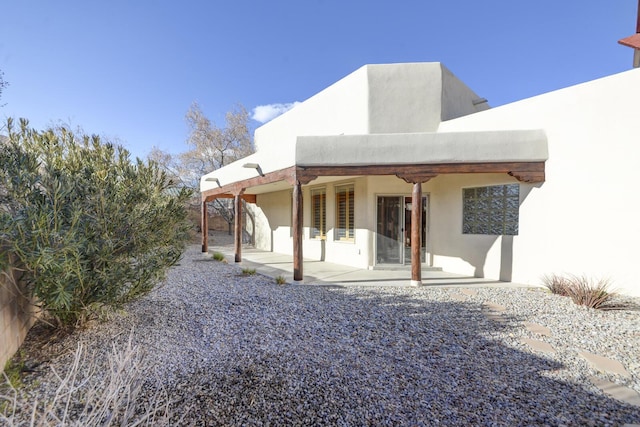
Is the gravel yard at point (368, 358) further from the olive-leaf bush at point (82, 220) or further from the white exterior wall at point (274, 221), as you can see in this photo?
the white exterior wall at point (274, 221)

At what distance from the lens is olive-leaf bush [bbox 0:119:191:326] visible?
3.02 metres

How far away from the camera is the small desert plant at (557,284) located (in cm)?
625

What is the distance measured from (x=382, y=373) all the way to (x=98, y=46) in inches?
502

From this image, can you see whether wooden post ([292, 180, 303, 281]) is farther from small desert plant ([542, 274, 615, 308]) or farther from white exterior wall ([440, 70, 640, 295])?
small desert plant ([542, 274, 615, 308])

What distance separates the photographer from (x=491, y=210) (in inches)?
316

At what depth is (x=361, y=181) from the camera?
9539mm

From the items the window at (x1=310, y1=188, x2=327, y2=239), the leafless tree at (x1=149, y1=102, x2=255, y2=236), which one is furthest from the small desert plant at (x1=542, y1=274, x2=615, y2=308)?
the leafless tree at (x1=149, y1=102, x2=255, y2=236)

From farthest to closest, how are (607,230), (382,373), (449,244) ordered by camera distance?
(449,244)
(607,230)
(382,373)

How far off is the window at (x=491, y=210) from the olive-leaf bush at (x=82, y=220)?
736 centimetres

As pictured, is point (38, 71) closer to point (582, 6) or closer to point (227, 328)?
point (227, 328)

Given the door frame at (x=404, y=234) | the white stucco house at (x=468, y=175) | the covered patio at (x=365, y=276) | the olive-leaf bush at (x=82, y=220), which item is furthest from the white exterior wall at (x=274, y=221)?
the olive-leaf bush at (x=82, y=220)

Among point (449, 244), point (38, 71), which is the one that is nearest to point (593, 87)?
point (449, 244)

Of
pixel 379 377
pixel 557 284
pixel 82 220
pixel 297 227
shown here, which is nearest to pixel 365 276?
pixel 297 227

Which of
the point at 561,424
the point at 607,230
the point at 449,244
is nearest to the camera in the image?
the point at 561,424
